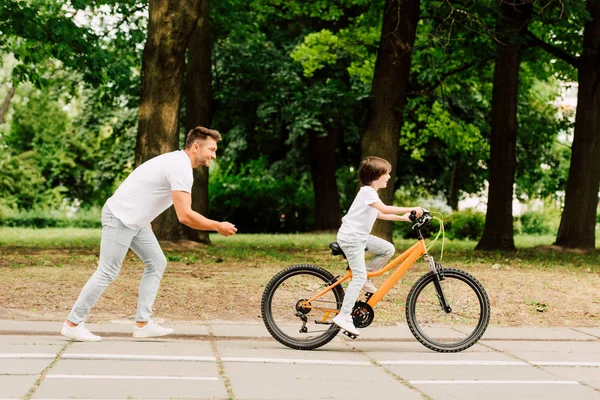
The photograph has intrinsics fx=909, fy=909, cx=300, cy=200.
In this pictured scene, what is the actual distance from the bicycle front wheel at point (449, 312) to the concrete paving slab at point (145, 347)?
181 cm

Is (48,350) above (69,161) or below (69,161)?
below

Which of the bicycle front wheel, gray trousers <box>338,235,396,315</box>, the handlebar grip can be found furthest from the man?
the bicycle front wheel

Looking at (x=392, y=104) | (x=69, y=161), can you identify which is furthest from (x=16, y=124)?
(x=392, y=104)

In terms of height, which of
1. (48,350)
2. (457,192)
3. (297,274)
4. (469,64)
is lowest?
(48,350)

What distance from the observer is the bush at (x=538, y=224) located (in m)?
38.7

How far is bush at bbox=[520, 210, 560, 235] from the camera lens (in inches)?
1522

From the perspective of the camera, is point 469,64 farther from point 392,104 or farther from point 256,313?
point 256,313

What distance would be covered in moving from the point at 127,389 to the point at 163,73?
10428mm

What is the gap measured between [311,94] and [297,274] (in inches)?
775

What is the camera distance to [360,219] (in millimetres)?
7688

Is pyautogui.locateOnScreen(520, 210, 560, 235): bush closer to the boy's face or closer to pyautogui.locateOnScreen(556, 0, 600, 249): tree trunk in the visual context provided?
pyautogui.locateOnScreen(556, 0, 600, 249): tree trunk

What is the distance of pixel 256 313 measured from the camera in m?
9.70

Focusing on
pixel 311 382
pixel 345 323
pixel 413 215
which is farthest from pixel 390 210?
pixel 311 382

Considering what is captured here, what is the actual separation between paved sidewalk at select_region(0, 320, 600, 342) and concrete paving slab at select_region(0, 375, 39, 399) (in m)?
2.09
